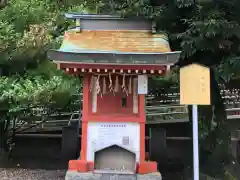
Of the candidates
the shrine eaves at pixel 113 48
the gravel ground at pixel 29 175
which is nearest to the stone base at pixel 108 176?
the shrine eaves at pixel 113 48

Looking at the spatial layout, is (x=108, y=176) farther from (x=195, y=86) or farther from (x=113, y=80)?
(x=195, y=86)

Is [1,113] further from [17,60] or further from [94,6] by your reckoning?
[94,6]

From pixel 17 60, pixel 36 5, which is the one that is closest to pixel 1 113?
pixel 17 60

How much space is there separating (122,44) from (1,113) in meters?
4.49

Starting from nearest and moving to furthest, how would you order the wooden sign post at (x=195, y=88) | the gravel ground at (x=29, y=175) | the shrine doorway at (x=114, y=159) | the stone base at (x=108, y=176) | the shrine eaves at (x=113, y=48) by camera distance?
the wooden sign post at (x=195, y=88) < the shrine eaves at (x=113, y=48) < the stone base at (x=108, y=176) < the shrine doorway at (x=114, y=159) < the gravel ground at (x=29, y=175)

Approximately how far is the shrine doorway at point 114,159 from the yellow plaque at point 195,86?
105 inches

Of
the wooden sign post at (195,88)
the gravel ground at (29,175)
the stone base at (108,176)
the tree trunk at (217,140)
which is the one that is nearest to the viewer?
the wooden sign post at (195,88)

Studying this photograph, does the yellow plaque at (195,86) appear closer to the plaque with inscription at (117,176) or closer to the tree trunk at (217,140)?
the plaque with inscription at (117,176)

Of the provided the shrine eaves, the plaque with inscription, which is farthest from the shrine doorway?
the shrine eaves

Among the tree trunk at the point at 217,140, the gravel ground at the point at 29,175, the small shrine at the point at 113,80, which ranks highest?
the small shrine at the point at 113,80

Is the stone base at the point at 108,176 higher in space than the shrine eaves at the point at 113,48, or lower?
lower

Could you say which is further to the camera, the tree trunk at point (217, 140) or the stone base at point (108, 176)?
the tree trunk at point (217, 140)

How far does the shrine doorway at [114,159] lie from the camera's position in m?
7.94

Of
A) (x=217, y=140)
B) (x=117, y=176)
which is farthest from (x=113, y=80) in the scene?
(x=217, y=140)
